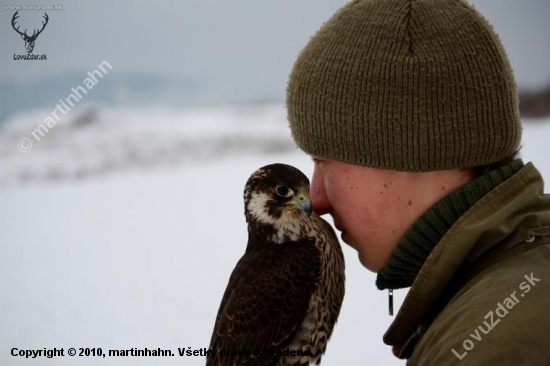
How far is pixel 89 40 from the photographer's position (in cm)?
283

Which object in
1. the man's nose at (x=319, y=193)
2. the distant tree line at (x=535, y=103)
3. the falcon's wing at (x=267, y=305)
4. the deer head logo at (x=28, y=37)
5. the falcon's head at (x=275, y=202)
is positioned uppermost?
the deer head logo at (x=28, y=37)

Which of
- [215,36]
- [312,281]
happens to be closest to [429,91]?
[312,281]

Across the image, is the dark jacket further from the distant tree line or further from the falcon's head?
the distant tree line

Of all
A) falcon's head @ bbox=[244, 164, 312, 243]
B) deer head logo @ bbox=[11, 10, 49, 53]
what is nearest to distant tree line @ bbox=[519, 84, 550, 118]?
falcon's head @ bbox=[244, 164, 312, 243]

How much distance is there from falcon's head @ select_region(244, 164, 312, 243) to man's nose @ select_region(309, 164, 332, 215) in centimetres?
14

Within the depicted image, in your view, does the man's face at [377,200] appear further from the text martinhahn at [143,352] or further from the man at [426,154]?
the text martinhahn at [143,352]

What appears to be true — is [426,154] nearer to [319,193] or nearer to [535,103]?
[319,193]

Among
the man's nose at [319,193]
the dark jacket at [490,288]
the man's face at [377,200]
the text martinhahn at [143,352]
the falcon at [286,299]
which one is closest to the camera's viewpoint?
the dark jacket at [490,288]

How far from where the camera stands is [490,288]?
82cm

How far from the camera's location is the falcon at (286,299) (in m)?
1.31

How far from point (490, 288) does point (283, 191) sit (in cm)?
64

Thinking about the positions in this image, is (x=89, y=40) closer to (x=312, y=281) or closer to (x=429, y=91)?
(x=312, y=281)

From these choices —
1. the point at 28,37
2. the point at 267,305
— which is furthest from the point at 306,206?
the point at 28,37

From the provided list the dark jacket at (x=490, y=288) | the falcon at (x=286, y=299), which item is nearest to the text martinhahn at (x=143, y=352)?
the falcon at (x=286, y=299)
